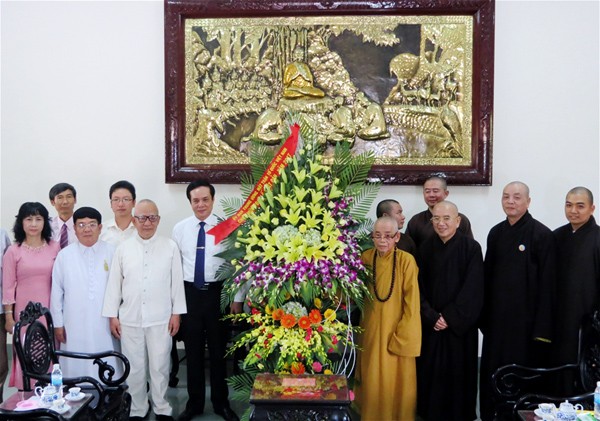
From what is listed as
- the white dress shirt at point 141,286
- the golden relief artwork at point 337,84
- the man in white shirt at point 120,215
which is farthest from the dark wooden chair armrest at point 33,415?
the golden relief artwork at point 337,84

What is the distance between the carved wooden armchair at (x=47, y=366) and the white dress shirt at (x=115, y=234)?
1.01 meters

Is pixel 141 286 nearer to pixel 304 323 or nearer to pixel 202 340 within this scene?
pixel 202 340

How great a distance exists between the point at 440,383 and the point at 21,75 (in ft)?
14.7

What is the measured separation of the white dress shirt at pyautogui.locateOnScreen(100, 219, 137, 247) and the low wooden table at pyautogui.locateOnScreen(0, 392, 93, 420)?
1.43 metres

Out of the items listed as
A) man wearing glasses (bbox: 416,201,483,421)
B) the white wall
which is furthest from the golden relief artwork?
man wearing glasses (bbox: 416,201,483,421)

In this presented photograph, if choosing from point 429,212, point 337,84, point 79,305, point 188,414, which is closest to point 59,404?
point 79,305

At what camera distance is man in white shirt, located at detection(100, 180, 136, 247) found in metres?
4.09

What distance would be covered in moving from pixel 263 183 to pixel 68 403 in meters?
1.54

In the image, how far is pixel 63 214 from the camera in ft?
14.1

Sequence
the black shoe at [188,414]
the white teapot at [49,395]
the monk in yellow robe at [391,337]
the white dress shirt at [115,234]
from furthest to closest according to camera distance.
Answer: the white dress shirt at [115,234], the black shoe at [188,414], the monk in yellow robe at [391,337], the white teapot at [49,395]

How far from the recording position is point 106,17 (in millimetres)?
5094

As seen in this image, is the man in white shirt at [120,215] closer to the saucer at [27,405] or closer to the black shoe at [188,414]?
the black shoe at [188,414]

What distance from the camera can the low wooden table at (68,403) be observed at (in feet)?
8.45

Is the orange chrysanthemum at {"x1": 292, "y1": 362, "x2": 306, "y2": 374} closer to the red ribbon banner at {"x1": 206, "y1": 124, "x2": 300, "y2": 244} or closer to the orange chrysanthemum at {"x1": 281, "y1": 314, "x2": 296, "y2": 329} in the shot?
the orange chrysanthemum at {"x1": 281, "y1": 314, "x2": 296, "y2": 329}
